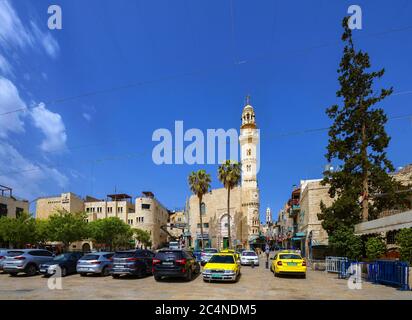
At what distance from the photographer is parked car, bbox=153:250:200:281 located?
18.1 m

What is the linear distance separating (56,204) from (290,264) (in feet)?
261

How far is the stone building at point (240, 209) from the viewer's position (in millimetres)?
81562

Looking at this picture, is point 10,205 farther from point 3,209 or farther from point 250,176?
point 250,176

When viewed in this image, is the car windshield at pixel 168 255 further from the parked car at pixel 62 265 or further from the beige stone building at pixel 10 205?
the beige stone building at pixel 10 205

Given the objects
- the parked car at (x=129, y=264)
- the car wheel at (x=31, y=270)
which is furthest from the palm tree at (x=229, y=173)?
the car wheel at (x=31, y=270)

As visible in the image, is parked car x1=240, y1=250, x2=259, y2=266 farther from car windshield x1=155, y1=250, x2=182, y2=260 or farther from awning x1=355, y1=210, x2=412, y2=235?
car windshield x1=155, y1=250, x2=182, y2=260

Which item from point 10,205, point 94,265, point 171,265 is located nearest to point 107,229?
point 10,205

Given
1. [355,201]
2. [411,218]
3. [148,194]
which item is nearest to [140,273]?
[411,218]

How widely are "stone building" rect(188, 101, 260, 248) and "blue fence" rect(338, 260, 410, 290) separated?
189ft

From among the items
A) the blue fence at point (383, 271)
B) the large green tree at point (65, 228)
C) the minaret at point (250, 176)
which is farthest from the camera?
the minaret at point (250, 176)

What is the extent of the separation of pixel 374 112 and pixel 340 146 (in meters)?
3.65

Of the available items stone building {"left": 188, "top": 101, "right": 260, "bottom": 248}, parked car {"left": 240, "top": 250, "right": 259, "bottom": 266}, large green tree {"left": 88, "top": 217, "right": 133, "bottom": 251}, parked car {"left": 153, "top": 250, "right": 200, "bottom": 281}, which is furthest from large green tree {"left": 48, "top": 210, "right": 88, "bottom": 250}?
stone building {"left": 188, "top": 101, "right": 260, "bottom": 248}

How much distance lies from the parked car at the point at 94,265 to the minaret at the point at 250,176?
59.1 meters
